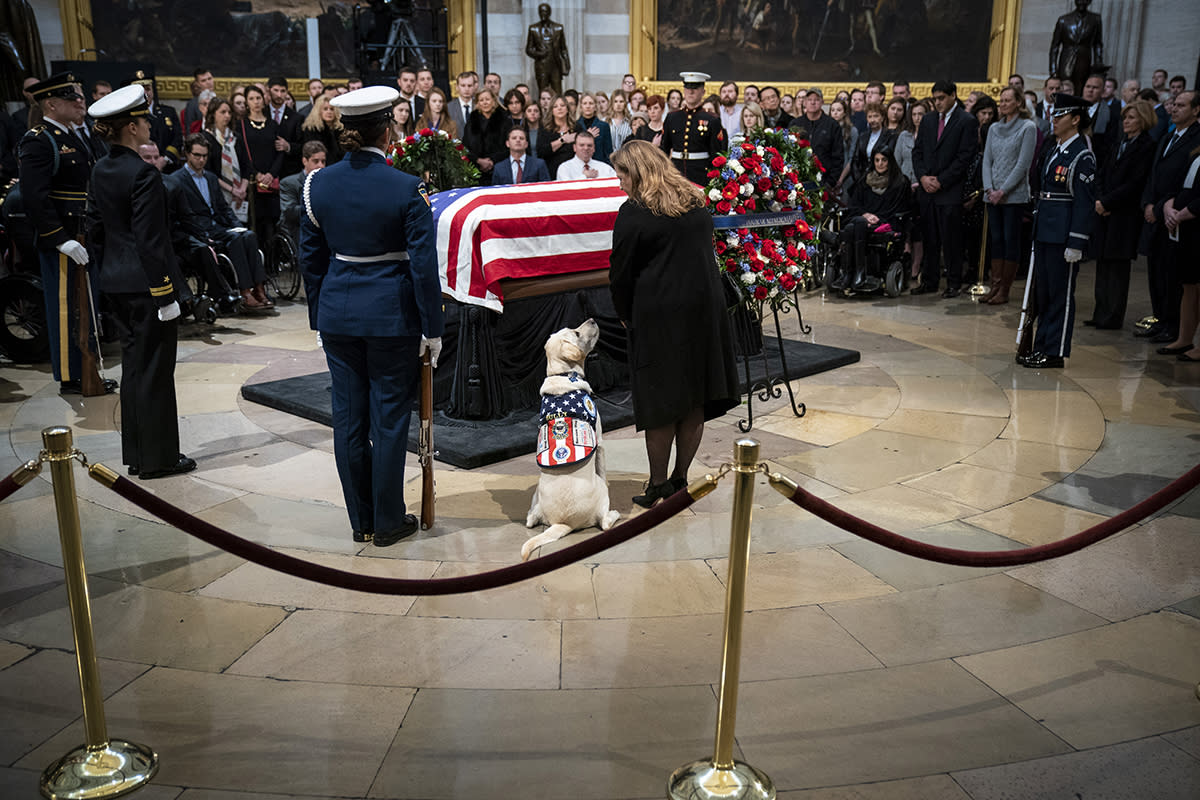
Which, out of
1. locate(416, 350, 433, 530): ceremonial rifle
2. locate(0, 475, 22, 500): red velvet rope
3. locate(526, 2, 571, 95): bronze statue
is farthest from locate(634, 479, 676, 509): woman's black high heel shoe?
locate(526, 2, 571, 95): bronze statue

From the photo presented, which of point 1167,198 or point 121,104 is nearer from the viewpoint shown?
point 121,104

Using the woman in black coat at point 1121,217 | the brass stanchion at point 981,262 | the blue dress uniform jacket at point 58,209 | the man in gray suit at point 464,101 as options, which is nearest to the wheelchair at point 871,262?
the brass stanchion at point 981,262

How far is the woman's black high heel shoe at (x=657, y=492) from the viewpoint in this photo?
507 cm

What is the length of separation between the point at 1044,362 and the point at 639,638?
5.29 m

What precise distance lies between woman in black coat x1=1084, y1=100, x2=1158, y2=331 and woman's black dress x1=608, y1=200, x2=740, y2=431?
215 inches

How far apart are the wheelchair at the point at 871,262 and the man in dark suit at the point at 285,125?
18.4 ft

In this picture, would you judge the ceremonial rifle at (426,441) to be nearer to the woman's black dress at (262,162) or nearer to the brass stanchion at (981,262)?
the woman's black dress at (262,162)

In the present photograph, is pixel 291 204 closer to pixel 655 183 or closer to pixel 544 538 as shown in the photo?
pixel 655 183

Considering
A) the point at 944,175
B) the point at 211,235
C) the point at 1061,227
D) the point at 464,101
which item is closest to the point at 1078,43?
the point at 944,175

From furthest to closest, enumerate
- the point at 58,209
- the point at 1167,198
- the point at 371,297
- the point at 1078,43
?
the point at 1078,43, the point at 1167,198, the point at 58,209, the point at 371,297

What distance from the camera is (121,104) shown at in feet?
16.9

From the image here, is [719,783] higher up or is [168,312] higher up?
[168,312]

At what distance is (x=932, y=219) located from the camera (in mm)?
10953

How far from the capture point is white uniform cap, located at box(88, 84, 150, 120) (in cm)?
512
